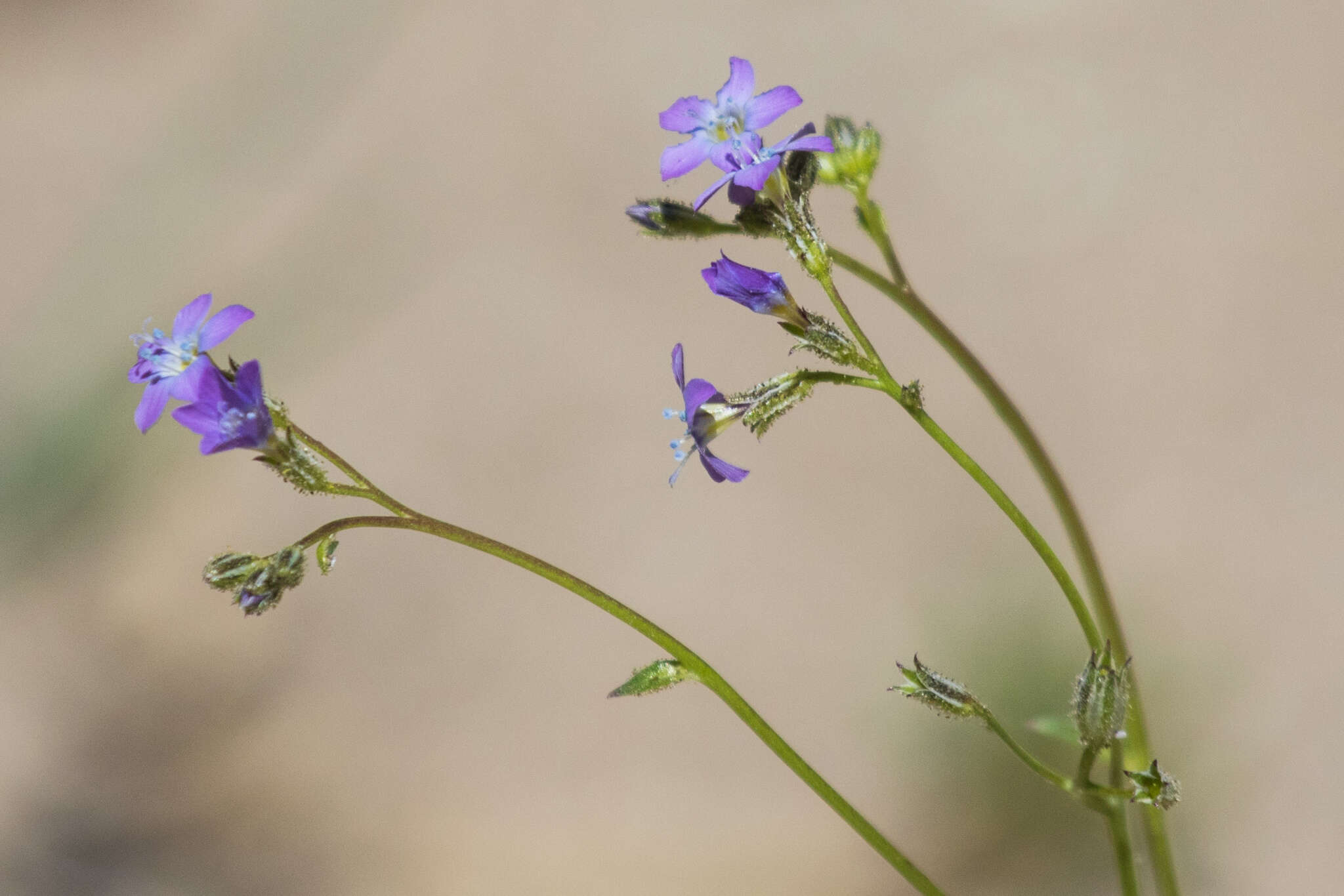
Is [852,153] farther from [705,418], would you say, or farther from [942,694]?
[942,694]

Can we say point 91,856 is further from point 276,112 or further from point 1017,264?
point 1017,264

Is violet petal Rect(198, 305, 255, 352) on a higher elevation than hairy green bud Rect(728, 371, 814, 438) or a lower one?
lower

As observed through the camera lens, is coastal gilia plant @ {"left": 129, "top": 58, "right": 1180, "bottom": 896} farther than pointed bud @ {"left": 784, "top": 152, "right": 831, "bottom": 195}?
No

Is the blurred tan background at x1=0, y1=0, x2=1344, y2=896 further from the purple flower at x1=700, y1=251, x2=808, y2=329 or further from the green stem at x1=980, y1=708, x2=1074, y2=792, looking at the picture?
the purple flower at x1=700, y1=251, x2=808, y2=329

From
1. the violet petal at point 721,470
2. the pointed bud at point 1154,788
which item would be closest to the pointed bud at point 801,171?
the violet petal at point 721,470

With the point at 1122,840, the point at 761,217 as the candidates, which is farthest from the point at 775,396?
the point at 1122,840

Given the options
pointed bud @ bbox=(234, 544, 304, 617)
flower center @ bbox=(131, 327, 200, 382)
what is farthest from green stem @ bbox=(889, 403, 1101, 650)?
flower center @ bbox=(131, 327, 200, 382)

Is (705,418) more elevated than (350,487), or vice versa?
(705,418)

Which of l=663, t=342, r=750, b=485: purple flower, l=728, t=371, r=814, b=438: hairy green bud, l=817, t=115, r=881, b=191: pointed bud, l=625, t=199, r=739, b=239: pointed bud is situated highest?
l=817, t=115, r=881, b=191: pointed bud

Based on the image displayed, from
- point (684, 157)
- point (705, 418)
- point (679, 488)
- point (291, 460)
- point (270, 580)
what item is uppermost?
point (679, 488)
